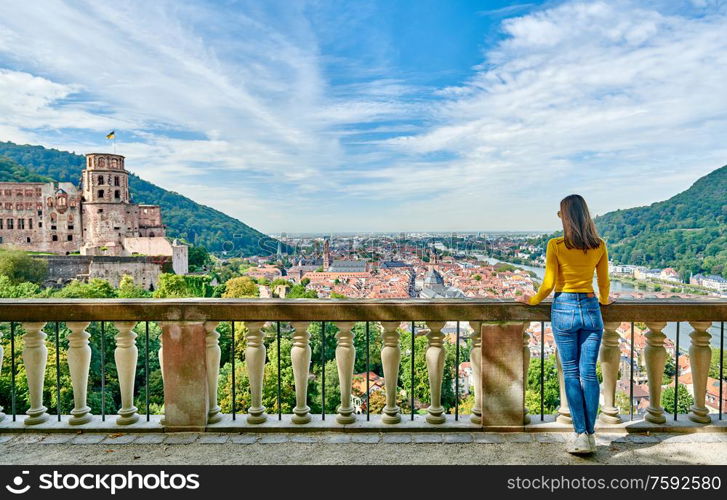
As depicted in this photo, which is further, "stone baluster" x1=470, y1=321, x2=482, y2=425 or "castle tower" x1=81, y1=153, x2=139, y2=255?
"castle tower" x1=81, y1=153, x2=139, y2=255

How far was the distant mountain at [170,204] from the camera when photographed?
3716 inches

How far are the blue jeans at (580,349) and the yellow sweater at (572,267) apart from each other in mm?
65

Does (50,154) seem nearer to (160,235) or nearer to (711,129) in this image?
(160,235)

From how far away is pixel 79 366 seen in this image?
354cm

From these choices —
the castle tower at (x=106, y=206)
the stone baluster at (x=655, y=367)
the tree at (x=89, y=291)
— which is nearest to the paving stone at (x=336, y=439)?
the stone baluster at (x=655, y=367)

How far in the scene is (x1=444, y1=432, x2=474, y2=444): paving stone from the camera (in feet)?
11.0

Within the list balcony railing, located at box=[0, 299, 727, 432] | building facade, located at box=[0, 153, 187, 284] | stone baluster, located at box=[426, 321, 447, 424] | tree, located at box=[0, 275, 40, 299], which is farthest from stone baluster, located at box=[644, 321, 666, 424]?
building facade, located at box=[0, 153, 187, 284]

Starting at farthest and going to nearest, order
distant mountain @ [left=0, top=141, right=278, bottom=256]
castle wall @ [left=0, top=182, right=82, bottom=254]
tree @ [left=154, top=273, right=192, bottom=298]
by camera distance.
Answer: distant mountain @ [left=0, top=141, right=278, bottom=256]
castle wall @ [left=0, top=182, right=82, bottom=254]
tree @ [left=154, top=273, right=192, bottom=298]

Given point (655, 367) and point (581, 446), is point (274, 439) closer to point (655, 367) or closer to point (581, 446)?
point (581, 446)

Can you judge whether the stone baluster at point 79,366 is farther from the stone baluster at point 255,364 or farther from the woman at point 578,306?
the woman at point 578,306

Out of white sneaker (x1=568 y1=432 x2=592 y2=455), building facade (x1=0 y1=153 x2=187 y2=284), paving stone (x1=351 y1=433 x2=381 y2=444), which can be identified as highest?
building facade (x1=0 y1=153 x2=187 y2=284)

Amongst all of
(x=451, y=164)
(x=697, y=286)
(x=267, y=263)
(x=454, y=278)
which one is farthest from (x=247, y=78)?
(x=697, y=286)

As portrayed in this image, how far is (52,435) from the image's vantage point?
3.51m

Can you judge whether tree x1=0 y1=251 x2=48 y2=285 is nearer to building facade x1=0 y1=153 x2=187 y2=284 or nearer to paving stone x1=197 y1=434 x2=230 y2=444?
building facade x1=0 y1=153 x2=187 y2=284
